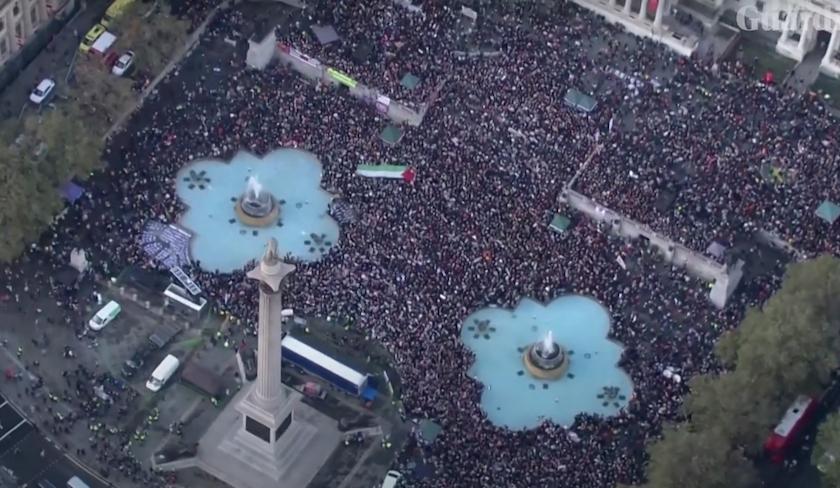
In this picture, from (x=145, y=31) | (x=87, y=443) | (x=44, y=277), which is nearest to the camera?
(x=87, y=443)

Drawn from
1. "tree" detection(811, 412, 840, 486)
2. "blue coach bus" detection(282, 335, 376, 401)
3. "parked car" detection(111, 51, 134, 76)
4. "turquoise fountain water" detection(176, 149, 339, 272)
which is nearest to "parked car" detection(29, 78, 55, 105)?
"parked car" detection(111, 51, 134, 76)

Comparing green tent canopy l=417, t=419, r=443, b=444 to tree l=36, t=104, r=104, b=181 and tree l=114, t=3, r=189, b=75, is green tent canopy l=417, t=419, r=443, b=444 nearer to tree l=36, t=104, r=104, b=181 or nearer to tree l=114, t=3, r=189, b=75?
tree l=36, t=104, r=104, b=181

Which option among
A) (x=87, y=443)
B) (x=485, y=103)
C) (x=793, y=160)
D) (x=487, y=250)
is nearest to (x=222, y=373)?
(x=87, y=443)

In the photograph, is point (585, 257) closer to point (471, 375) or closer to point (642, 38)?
point (471, 375)

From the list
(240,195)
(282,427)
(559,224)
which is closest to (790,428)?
(559,224)

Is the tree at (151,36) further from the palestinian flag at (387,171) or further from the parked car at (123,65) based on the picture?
the palestinian flag at (387,171)

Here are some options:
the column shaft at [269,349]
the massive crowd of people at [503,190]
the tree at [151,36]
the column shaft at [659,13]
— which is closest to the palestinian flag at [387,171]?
the massive crowd of people at [503,190]

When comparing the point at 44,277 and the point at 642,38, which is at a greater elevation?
the point at 642,38
